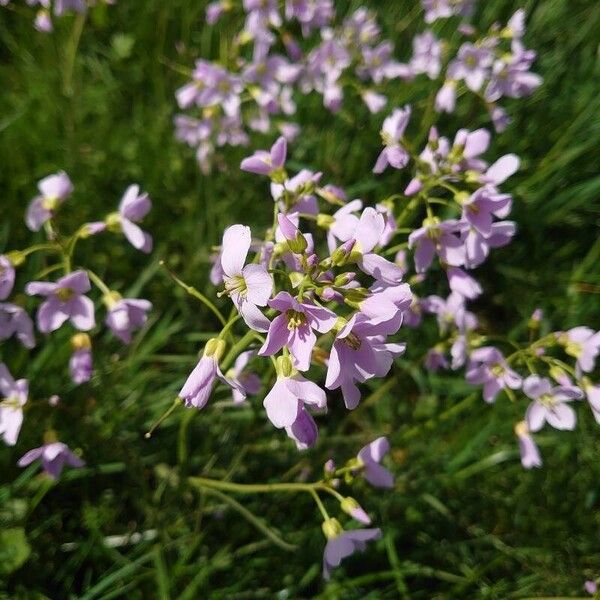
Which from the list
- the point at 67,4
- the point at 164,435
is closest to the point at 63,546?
the point at 164,435

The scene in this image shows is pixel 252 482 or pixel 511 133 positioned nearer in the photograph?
pixel 252 482

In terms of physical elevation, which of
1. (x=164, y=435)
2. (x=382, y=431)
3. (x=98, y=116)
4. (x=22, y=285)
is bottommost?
(x=382, y=431)

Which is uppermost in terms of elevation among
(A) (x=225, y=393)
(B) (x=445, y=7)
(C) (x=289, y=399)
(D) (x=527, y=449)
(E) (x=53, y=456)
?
(B) (x=445, y=7)

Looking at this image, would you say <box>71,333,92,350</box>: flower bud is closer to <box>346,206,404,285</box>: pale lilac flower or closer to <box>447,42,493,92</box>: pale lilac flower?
<box>346,206,404,285</box>: pale lilac flower

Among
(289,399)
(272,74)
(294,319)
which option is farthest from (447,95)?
(289,399)

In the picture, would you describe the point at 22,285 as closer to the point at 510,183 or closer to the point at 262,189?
the point at 262,189

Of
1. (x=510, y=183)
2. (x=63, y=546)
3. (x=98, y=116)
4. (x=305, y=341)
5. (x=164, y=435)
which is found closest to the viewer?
(x=305, y=341)

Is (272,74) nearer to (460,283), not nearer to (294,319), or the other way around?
(460,283)
